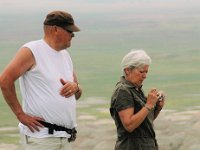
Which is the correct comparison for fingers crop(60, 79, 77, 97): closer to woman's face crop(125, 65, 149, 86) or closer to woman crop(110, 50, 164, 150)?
woman crop(110, 50, 164, 150)

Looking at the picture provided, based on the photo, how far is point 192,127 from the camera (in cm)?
1043

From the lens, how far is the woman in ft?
16.6

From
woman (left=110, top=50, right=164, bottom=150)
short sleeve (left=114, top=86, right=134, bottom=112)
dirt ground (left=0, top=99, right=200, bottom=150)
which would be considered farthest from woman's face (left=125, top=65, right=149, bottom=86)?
dirt ground (left=0, top=99, right=200, bottom=150)

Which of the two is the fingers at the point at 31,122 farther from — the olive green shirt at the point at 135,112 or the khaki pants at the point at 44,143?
the olive green shirt at the point at 135,112

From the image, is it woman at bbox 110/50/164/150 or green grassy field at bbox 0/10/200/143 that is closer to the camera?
woman at bbox 110/50/164/150

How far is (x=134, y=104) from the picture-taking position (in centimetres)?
511

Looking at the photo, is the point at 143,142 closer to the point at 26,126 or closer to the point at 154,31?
the point at 26,126

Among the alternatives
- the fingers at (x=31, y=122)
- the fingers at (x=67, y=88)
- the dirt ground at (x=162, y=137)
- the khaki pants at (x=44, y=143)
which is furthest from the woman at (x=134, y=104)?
the dirt ground at (x=162, y=137)

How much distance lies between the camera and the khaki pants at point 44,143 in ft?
16.4

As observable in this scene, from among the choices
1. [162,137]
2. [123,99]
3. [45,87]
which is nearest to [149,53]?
[162,137]

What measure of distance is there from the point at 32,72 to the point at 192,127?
5811mm

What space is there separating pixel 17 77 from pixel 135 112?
2.94 ft

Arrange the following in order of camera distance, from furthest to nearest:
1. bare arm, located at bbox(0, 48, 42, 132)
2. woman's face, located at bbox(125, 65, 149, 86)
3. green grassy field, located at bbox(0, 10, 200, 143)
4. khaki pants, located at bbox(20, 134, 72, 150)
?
green grassy field, located at bbox(0, 10, 200, 143), woman's face, located at bbox(125, 65, 149, 86), khaki pants, located at bbox(20, 134, 72, 150), bare arm, located at bbox(0, 48, 42, 132)

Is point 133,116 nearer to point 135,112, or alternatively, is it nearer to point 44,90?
point 135,112
